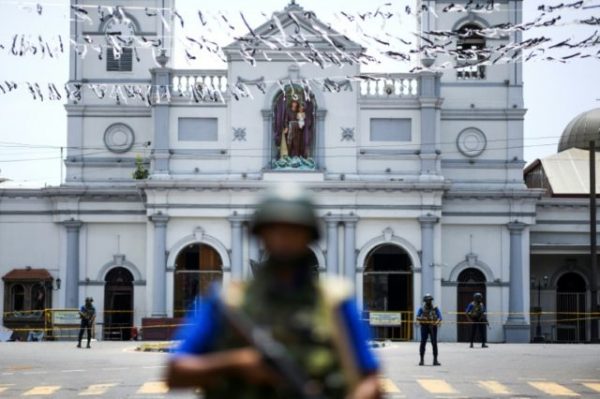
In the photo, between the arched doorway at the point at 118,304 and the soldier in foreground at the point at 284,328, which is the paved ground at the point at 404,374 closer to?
the soldier in foreground at the point at 284,328

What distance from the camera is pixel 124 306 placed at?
5756cm

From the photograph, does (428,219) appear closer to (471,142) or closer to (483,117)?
(471,142)

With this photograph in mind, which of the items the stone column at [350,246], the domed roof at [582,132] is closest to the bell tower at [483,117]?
the stone column at [350,246]

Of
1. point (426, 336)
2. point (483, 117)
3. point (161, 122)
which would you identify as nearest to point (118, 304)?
point (161, 122)

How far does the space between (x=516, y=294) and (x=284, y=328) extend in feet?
171

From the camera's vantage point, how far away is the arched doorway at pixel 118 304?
5694cm

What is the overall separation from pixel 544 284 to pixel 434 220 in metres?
7.28

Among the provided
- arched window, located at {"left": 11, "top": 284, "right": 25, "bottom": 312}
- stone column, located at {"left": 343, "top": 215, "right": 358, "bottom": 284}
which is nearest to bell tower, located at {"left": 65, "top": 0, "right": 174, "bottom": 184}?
arched window, located at {"left": 11, "top": 284, "right": 25, "bottom": 312}

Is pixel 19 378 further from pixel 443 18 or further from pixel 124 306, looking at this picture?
pixel 443 18

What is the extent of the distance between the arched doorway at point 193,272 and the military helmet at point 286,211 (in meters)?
50.2

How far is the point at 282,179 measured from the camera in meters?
56.7

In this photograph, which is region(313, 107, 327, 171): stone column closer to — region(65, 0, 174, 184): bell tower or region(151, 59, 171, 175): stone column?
region(151, 59, 171, 175): stone column

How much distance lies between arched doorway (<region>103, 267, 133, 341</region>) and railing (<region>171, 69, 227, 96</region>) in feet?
25.8

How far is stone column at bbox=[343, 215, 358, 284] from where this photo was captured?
5616 centimetres
